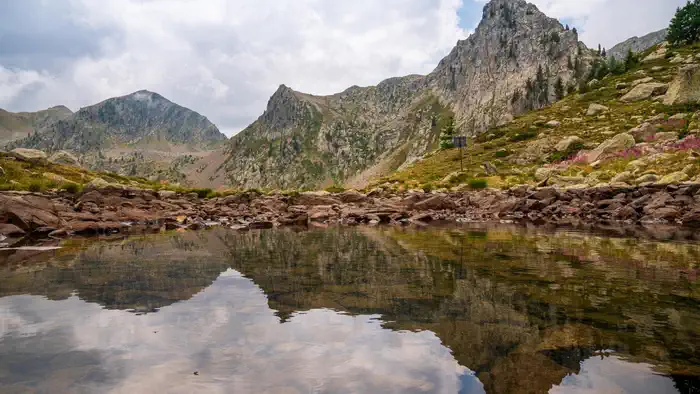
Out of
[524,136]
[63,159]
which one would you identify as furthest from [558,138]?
[63,159]

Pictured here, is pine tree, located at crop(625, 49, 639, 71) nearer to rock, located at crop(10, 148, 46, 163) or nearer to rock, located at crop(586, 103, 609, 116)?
rock, located at crop(586, 103, 609, 116)

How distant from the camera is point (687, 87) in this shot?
2534 inches

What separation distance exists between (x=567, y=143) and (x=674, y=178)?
1577 inches

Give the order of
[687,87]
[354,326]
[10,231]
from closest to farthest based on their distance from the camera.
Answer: [354,326] < [10,231] < [687,87]

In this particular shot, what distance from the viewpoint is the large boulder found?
2473 inches

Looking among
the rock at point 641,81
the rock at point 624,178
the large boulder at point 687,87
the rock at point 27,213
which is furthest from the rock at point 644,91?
the rock at point 27,213

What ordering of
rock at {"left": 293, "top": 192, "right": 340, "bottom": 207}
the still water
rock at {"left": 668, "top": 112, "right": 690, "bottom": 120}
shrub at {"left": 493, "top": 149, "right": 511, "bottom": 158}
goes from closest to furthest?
the still water
rock at {"left": 293, "top": 192, "right": 340, "bottom": 207}
rock at {"left": 668, "top": 112, "right": 690, "bottom": 120}
shrub at {"left": 493, "top": 149, "right": 511, "bottom": 158}

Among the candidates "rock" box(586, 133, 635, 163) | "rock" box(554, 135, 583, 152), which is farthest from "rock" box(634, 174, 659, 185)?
"rock" box(554, 135, 583, 152)

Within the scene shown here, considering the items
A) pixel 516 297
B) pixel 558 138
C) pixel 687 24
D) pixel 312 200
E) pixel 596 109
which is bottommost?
pixel 516 297

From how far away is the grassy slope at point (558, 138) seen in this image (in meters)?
43.7

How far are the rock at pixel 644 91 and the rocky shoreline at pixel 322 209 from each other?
2448 inches

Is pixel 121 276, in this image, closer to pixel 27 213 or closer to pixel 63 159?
pixel 27 213

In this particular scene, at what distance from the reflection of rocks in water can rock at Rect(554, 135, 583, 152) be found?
63.8m

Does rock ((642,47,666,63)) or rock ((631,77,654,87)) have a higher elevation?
rock ((642,47,666,63))
